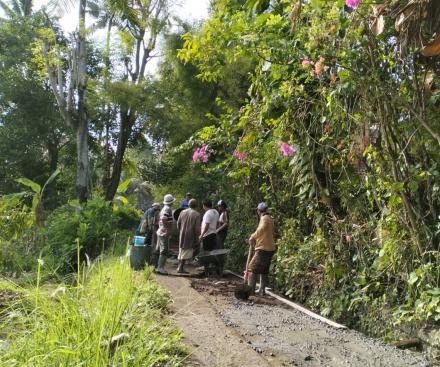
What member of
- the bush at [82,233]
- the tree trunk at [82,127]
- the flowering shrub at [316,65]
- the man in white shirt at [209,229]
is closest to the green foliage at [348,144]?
the flowering shrub at [316,65]

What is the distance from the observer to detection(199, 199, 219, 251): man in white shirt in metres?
9.19

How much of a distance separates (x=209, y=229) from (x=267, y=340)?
4.56m

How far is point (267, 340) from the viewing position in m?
4.88

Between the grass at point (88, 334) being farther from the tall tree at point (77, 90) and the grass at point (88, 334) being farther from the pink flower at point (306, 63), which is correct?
the tall tree at point (77, 90)

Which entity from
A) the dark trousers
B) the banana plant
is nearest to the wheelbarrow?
the dark trousers

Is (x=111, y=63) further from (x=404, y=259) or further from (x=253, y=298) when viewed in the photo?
(x=404, y=259)

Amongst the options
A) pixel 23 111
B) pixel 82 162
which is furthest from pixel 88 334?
pixel 23 111

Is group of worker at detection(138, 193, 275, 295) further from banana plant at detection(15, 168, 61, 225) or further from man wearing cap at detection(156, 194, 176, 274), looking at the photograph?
banana plant at detection(15, 168, 61, 225)

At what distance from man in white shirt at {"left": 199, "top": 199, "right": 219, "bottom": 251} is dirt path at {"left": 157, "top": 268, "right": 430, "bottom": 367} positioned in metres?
2.65

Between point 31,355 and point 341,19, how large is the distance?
4.37 m

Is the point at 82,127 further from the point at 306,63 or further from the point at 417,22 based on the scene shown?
the point at 417,22

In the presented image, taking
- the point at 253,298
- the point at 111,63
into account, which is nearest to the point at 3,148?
the point at 111,63

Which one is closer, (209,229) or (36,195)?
(209,229)

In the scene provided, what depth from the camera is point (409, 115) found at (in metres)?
4.80
